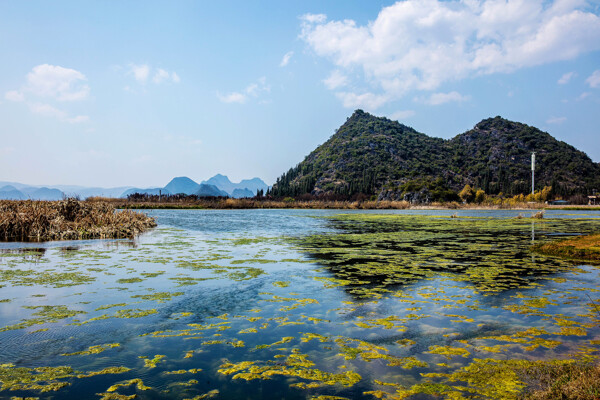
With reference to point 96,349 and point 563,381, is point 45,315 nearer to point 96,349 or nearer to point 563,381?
point 96,349

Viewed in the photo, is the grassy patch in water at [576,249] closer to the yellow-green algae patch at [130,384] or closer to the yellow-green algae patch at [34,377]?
the yellow-green algae patch at [130,384]

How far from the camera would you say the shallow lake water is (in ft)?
16.7

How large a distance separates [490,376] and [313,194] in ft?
521

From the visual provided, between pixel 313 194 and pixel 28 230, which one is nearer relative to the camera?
pixel 28 230

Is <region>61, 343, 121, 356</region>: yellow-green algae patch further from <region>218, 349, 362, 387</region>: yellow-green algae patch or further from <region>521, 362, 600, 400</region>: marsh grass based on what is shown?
<region>521, 362, 600, 400</region>: marsh grass

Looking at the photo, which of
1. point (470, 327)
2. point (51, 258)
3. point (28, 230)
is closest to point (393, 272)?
point (470, 327)

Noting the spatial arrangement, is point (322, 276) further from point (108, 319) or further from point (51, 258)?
point (51, 258)

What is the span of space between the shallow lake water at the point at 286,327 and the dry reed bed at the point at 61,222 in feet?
28.4

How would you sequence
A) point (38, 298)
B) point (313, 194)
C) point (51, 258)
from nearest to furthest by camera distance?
point (38, 298) → point (51, 258) → point (313, 194)

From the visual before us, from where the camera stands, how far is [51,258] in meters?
15.2

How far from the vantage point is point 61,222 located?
23.1 meters

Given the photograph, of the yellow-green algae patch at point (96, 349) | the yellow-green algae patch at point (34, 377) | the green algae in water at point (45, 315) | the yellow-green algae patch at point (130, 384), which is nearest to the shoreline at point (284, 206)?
the green algae in water at point (45, 315)

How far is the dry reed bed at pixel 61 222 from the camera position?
73.3ft

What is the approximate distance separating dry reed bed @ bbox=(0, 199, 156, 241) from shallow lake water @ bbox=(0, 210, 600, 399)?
865 centimetres
